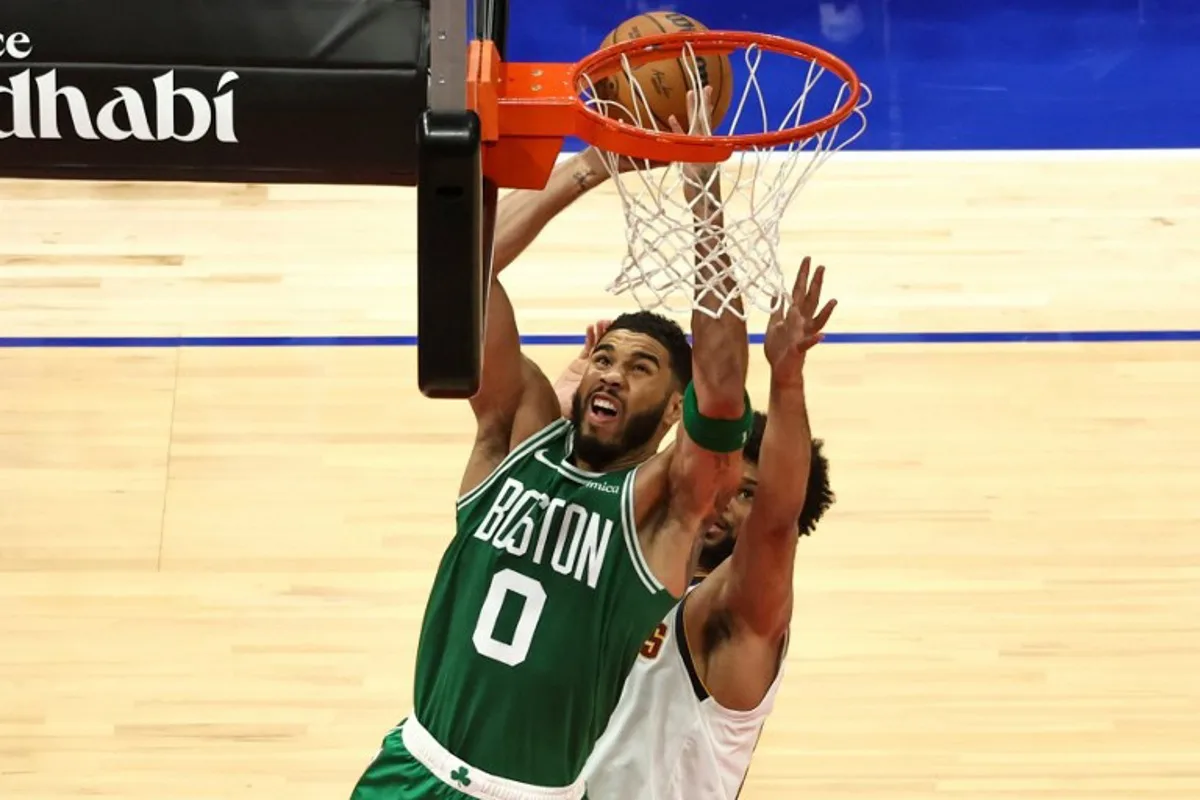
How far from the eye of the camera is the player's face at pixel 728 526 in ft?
12.5

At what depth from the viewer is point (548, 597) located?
3.56 metres

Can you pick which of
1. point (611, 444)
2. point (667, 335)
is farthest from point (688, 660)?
point (667, 335)

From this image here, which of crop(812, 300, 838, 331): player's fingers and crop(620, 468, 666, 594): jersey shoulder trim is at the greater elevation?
crop(812, 300, 838, 331): player's fingers

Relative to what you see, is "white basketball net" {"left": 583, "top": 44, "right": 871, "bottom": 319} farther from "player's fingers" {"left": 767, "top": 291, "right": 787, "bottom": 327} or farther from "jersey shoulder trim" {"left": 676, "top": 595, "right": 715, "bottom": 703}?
"jersey shoulder trim" {"left": 676, "top": 595, "right": 715, "bottom": 703}

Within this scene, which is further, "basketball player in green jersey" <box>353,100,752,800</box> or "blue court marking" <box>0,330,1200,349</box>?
"blue court marking" <box>0,330,1200,349</box>

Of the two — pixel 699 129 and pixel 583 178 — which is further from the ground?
pixel 699 129

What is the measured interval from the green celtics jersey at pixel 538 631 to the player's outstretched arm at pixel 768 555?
0.17m

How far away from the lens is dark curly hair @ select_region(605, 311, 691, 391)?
150 inches

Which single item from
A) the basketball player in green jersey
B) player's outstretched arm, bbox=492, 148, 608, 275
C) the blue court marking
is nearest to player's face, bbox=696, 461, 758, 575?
the basketball player in green jersey

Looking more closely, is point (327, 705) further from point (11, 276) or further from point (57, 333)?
point (11, 276)

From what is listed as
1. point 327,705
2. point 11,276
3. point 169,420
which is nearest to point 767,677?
point 327,705

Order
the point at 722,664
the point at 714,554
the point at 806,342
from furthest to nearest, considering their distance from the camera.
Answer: the point at 714,554, the point at 722,664, the point at 806,342

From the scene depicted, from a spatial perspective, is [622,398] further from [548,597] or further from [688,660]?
[688,660]

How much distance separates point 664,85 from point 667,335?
0.79 metres
